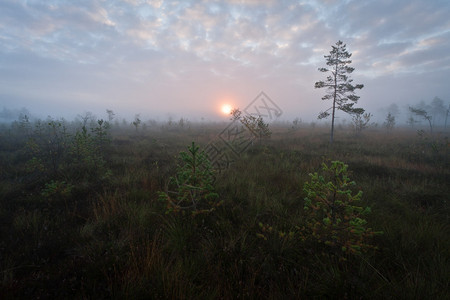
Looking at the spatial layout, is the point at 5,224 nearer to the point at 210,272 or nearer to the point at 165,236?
the point at 165,236

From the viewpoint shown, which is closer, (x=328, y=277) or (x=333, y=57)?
(x=328, y=277)

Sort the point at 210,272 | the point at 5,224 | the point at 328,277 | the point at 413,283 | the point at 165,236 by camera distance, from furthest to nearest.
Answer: the point at 5,224
the point at 165,236
the point at 210,272
the point at 328,277
the point at 413,283

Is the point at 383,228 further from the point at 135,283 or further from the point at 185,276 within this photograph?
the point at 135,283

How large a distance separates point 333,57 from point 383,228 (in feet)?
56.1

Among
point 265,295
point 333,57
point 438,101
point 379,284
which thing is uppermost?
point 438,101

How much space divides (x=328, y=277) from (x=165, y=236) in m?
2.21

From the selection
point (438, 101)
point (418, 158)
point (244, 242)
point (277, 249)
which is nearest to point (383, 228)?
point (277, 249)

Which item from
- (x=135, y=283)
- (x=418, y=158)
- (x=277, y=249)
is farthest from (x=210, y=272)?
(x=418, y=158)

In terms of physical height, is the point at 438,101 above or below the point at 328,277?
above

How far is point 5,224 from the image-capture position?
A: 2.86 meters

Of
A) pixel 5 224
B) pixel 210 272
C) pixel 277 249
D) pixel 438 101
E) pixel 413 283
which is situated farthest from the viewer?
pixel 438 101

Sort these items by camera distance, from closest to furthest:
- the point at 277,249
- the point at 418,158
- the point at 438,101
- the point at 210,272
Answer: the point at 210,272
the point at 277,249
the point at 418,158
the point at 438,101

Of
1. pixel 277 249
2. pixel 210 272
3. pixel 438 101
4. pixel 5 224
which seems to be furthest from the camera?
pixel 438 101

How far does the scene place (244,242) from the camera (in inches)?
92.6
